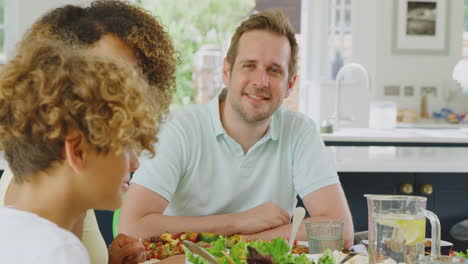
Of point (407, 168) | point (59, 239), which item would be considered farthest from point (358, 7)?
point (59, 239)

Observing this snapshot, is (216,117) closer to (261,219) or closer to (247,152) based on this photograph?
(247,152)

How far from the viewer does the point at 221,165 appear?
2.11 m

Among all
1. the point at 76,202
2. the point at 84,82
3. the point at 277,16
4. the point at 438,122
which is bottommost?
the point at 438,122

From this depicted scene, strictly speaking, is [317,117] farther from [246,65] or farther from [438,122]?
[246,65]

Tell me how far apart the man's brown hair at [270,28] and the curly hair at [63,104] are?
4.17 ft

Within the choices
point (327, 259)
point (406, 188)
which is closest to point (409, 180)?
point (406, 188)

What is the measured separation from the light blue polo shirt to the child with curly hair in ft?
3.32

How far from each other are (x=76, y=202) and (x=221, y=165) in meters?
1.10

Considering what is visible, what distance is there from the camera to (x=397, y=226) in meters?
1.29

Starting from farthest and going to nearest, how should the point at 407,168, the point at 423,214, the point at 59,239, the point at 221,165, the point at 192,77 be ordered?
the point at 192,77 < the point at 407,168 < the point at 221,165 < the point at 423,214 < the point at 59,239

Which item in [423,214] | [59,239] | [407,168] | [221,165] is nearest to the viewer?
[59,239]

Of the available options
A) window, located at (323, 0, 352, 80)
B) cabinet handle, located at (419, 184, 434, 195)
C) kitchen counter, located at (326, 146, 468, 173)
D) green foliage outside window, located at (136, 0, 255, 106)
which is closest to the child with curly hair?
kitchen counter, located at (326, 146, 468, 173)

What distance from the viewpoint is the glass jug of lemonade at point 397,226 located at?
129 centimetres

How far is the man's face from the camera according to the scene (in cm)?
216
